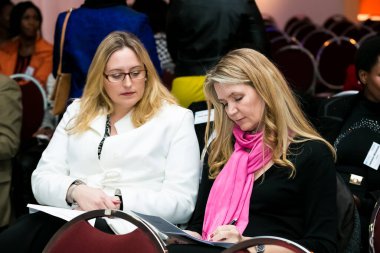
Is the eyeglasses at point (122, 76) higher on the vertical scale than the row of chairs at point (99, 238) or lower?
higher

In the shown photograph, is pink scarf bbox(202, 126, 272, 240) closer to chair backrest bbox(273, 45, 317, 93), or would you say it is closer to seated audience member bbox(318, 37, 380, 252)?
seated audience member bbox(318, 37, 380, 252)

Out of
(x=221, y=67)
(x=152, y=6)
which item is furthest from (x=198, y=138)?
(x=152, y=6)

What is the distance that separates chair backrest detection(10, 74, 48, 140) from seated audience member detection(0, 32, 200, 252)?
1480 mm

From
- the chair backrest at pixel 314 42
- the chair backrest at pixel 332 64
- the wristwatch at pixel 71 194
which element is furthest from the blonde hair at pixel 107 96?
the chair backrest at pixel 314 42

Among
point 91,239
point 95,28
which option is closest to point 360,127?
point 95,28

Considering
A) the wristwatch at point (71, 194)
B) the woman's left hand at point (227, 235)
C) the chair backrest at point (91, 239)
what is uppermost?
the chair backrest at point (91, 239)

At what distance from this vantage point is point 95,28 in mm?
4059

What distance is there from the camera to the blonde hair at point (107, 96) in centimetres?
316

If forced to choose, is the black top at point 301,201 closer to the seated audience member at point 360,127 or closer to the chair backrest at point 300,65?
the seated audience member at point 360,127

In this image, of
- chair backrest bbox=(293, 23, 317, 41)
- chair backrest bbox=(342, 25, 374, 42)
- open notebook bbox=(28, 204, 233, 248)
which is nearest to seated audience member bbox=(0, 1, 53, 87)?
open notebook bbox=(28, 204, 233, 248)

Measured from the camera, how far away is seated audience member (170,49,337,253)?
258 cm

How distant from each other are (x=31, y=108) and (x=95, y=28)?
0.93 m

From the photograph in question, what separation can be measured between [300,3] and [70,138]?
1369cm

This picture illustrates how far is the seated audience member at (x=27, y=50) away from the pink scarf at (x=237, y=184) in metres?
3.26
